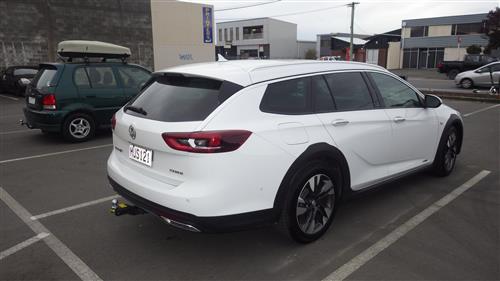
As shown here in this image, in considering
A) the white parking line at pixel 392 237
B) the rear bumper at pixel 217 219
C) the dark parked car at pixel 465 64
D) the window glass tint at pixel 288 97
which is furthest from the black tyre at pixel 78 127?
the dark parked car at pixel 465 64

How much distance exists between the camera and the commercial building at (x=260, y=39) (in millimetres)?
77062

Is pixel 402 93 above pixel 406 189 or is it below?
above

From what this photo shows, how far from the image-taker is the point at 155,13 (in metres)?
28.2

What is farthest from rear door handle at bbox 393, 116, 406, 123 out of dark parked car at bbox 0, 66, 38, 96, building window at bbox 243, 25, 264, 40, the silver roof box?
building window at bbox 243, 25, 264, 40

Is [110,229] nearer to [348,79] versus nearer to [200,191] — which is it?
[200,191]

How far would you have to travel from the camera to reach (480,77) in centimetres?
1964

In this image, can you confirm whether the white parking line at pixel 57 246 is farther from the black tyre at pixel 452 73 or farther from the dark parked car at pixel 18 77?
the black tyre at pixel 452 73

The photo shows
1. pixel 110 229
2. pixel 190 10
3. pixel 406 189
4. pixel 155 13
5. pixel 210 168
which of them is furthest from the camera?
pixel 190 10

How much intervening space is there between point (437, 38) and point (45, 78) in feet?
173

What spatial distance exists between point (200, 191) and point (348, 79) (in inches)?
83.2

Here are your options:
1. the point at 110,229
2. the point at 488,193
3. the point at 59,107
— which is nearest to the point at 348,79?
the point at 488,193

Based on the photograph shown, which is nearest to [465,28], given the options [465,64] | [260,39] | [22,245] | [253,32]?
[465,64]

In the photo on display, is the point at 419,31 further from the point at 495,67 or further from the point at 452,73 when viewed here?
the point at 495,67

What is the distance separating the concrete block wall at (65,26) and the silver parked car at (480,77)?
19.9 meters
